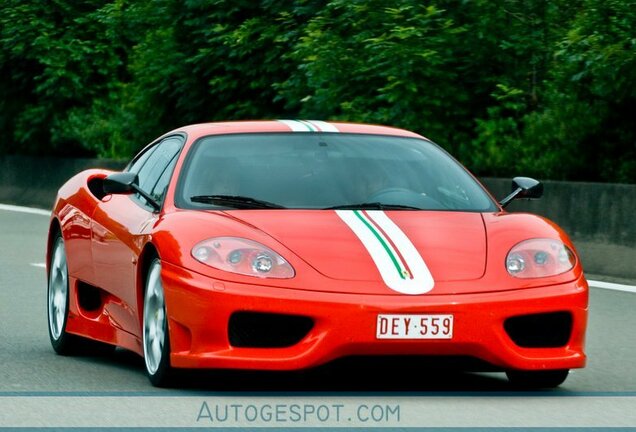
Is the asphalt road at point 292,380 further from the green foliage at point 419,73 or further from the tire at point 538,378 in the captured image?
the green foliage at point 419,73

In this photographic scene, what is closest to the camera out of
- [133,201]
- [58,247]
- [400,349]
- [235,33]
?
[400,349]

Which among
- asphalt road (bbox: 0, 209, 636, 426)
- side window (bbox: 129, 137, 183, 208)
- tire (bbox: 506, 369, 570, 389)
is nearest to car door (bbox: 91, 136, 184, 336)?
side window (bbox: 129, 137, 183, 208)

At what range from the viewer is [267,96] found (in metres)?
27.4

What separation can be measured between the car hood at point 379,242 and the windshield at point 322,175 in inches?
11.0

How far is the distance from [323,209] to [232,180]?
55 centimetres

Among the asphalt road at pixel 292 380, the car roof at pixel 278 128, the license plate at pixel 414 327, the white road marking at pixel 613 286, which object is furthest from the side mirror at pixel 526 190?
the white road marking at pixel 613 286

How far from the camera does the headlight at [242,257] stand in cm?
783

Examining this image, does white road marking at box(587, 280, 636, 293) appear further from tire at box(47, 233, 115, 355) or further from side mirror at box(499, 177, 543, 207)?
tire at box(47, 233, 115, 355)

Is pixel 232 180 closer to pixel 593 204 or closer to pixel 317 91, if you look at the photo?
Answer: pixel 593 204

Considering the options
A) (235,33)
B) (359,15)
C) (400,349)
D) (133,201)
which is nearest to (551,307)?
(400,349)

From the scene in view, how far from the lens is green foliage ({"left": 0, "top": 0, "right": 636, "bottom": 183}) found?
18.5 metres

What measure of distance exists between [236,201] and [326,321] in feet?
3.85

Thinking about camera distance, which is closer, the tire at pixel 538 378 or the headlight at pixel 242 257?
the headlight at pixel 242 257

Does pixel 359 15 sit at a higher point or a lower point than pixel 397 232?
lower
